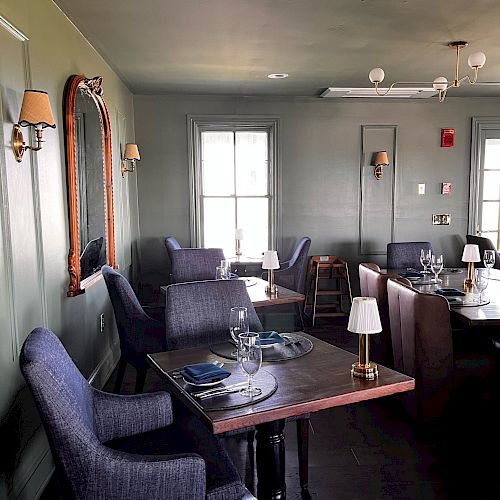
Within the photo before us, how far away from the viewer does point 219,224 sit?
6.02m

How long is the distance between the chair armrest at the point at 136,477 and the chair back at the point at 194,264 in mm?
2882

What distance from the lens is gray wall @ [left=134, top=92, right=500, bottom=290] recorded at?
19.1 ft

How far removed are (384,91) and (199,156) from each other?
2.15m

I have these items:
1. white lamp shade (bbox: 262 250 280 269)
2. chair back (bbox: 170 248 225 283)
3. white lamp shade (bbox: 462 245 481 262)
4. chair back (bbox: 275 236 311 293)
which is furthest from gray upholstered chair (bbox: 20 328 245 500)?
chair back (bbox: 275 236 311 293)

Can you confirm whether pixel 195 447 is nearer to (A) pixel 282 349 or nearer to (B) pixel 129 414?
(B) pixel 129 414

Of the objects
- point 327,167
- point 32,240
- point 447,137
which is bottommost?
point 32,240

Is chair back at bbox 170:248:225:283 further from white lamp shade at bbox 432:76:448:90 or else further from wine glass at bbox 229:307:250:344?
wine glass at bbox 229:307:250:344

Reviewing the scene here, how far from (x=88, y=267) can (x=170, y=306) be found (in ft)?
3.63

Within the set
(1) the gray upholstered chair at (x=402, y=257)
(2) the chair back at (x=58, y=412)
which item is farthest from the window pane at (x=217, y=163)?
(2) the chair back at (x=58, y=412)

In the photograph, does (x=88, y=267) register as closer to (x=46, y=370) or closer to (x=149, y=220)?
A: (x=46, y=370)

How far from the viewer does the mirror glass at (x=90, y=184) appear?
3.24 metres

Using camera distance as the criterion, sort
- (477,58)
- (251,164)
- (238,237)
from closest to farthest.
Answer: (477,58) < (238,237) < (251,164)

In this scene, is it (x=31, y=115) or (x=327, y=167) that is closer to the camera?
(x=31, y=115)

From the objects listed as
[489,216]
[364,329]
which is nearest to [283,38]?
[364,329]
